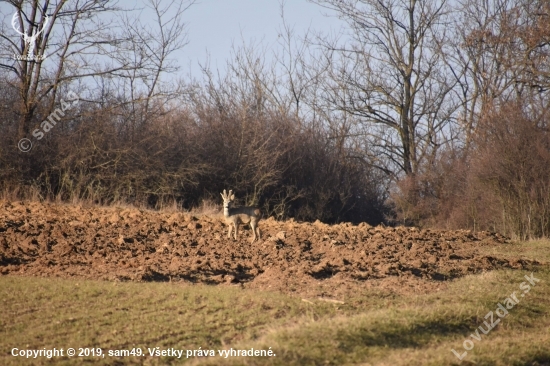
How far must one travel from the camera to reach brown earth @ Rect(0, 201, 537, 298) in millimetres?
12086

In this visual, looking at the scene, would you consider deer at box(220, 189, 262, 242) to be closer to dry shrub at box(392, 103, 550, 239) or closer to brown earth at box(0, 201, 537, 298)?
brown earth at box(0, 201, 537, 298)

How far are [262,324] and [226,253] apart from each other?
5454mm

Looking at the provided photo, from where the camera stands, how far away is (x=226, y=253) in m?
14.6

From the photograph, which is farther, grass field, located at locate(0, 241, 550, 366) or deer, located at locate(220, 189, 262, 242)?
deer, located at locate(220, 189, 262, 242)

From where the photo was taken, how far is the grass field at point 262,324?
26.5ft

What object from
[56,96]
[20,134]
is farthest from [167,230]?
[56,96]

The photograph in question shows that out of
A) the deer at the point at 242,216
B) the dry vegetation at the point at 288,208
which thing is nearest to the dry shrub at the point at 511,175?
the dry vegetation at the point at 288,208

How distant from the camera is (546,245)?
1878 cm

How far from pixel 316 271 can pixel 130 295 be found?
367cm

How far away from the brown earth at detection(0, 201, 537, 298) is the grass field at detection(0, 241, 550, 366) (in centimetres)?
78

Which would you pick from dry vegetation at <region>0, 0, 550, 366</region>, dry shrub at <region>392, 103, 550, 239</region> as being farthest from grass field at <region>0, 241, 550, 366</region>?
dry shrub at <region>392, 103, 550, 239</region>

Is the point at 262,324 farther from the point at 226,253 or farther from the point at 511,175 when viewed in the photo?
the point at 511,175

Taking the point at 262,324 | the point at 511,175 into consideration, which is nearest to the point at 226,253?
the point at 262,324

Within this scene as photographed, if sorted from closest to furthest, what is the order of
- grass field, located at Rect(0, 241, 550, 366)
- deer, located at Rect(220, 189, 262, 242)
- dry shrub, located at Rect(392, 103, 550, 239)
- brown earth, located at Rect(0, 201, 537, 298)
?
grass field, located at Rect(0, 241, 550, 366) < brown earth, located at Rect(0, 201, 537, 298) < deer, located at Rect(220, 189, 262, 242) < dry shrub, located at Rect(392, 103, 550, 239)
